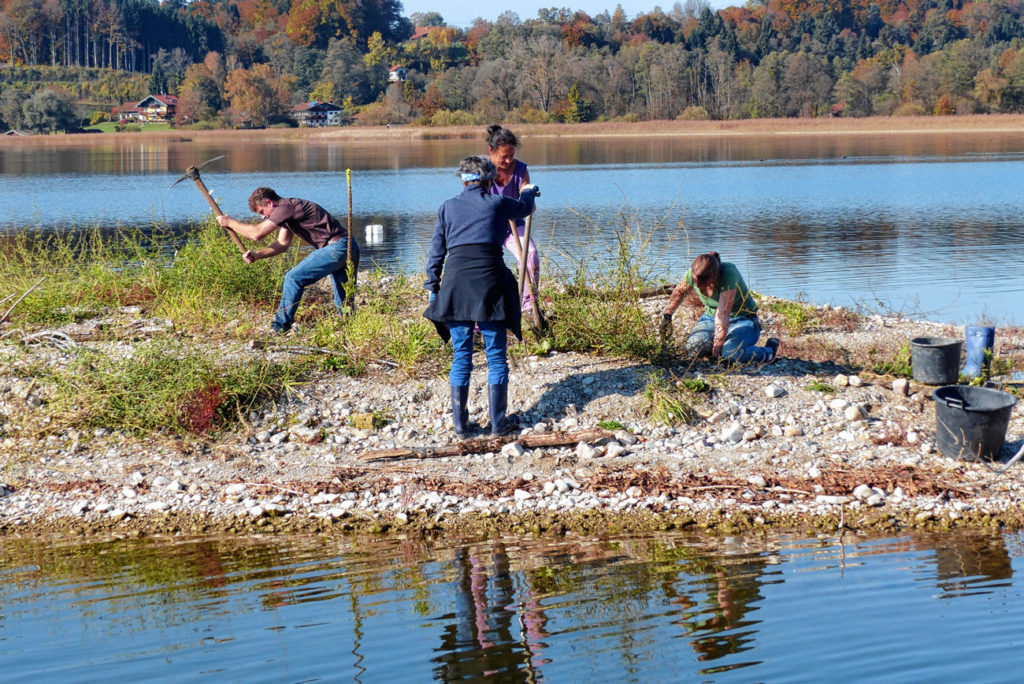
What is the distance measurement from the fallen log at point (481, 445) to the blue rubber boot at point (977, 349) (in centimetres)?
339

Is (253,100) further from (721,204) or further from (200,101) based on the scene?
(721,204)

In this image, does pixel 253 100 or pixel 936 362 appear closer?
pixel 936 362

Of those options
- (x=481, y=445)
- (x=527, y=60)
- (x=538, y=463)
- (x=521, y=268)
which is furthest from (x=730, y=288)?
(x=527, y=60)

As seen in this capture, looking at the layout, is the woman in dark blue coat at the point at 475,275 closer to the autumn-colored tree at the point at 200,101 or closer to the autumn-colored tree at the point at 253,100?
the autumn-colored tree at the point at 253,100

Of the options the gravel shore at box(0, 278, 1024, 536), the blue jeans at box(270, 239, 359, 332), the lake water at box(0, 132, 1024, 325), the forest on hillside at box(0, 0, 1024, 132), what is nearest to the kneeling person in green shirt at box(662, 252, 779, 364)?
the gravel shore at box(0, 278, 1024, 536)

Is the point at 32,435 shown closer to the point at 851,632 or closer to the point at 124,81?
the point at 851,632

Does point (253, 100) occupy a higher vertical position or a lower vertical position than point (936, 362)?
higher

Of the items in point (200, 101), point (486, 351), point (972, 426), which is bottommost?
point (972, 426)

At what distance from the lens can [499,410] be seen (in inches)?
283

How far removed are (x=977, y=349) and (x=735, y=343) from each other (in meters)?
2.07

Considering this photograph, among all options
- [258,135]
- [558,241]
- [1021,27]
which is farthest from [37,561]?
[1021,27]

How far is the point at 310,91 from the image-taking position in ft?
414

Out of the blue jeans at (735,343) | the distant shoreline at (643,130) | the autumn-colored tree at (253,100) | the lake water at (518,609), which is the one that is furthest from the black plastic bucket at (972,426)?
the autumn-colored tree at (253,100)

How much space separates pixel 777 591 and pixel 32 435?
5.32 m
